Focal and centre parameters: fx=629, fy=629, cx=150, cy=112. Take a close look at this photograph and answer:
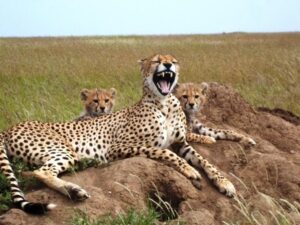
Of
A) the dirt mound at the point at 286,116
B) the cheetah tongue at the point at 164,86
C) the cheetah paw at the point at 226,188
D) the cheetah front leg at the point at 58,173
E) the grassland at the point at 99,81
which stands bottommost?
the grassland at the point at 99,81

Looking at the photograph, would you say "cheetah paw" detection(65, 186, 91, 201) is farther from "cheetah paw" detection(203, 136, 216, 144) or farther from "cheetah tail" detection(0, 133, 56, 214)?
"cheetah paw" detection(203, 136, 216, 144)

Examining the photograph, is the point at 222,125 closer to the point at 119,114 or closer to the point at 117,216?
the point at 119,114

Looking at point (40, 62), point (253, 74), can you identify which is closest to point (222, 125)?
point (253, 74)

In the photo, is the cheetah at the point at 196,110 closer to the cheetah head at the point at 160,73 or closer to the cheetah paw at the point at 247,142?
the cheetah paw at the point at 247,142

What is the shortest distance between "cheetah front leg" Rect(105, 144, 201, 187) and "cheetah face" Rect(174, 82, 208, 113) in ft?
2.46

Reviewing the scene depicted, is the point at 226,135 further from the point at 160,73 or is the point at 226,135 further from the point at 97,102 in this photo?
the point at 97,102

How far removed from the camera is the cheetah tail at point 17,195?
327 centimetres

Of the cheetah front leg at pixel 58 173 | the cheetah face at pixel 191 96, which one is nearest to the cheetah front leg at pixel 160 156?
the cheetah front leg at pixel 58 173

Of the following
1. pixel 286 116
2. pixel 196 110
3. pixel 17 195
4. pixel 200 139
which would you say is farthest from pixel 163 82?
pixel 286 116

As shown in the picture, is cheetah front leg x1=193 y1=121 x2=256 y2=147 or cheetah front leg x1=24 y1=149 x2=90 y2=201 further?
cheetah front leg x1=193 y1=121 x2=256 y2=147

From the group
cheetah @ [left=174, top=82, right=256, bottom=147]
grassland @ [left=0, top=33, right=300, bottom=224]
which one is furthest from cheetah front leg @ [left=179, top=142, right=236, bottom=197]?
grassland @ [left=0, top=33, right=300, bottom=224]

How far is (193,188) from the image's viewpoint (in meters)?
3.81

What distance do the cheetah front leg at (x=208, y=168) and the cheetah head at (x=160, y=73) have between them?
1.32 feet

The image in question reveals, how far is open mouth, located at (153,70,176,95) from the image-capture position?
13.4ft
